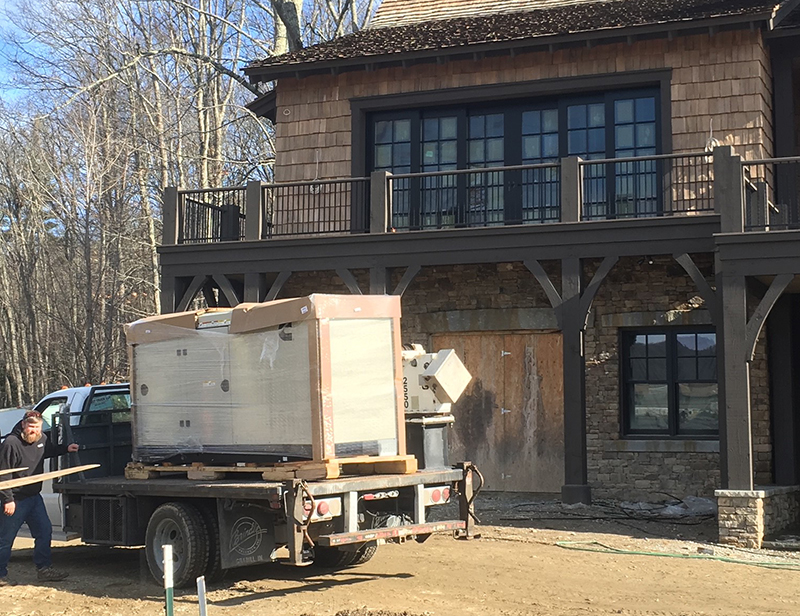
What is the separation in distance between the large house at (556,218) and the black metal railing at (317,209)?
0.05m

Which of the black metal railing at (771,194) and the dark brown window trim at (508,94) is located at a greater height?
the dark brown window trim at (508,94)

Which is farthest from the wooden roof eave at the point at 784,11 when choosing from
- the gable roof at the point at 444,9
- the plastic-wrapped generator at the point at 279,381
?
the plastic-wrapped generator at the point at 279,381

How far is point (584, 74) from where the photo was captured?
664 inches

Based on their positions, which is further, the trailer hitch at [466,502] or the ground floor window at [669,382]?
the ground floor window at [669,382]

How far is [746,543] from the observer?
1290cm

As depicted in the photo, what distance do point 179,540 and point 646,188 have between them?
9262mm

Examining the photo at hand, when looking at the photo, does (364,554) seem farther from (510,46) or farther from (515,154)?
(510,46)

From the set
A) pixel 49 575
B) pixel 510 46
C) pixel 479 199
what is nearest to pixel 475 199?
pixel 479 199

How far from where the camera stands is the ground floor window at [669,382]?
16234 mm

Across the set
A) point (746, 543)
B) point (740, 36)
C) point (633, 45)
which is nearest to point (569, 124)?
point (633, 45)

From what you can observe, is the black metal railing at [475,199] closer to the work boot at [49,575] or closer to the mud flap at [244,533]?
the mud flap at [244,533]

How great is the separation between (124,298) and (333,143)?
15.4 meters

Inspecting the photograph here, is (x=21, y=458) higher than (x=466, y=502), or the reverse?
(x=21, y=458)

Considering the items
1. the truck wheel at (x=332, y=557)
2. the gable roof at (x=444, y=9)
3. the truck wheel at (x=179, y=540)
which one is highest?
the gable roof at (x=444, y=9)
